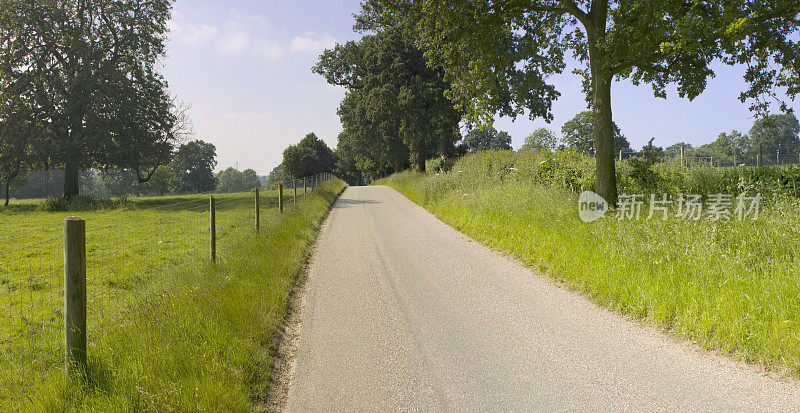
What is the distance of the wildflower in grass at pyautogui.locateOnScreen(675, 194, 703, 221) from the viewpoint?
742cm

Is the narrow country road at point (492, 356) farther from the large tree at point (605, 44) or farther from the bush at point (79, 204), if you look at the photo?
the bush at point (79, 204)

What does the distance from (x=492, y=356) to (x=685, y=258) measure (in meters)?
3.18

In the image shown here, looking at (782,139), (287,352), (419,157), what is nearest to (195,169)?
(419,157)

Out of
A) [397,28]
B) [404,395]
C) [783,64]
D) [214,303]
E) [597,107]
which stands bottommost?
[404,395]

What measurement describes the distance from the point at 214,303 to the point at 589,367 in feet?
12.9

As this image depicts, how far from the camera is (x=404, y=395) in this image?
343 cm

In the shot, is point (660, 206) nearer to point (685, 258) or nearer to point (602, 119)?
→ point (602, 119)

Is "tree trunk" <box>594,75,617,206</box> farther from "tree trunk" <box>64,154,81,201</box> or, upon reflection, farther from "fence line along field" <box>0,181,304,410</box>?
"tree trunk" <box>64,154,81,201</box>

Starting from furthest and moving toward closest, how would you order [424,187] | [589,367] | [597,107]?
[424,187], [597,107], [589,367]

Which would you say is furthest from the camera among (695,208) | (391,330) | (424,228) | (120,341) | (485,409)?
(424,228)

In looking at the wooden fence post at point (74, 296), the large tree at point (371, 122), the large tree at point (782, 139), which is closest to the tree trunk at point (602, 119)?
the wooden fence post at point (74, 296)

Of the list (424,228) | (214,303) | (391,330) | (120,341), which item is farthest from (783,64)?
(120,341)

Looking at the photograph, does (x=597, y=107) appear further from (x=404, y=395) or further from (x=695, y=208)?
(x=404, y=395)

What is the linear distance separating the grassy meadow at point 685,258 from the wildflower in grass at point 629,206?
1.15 feet
